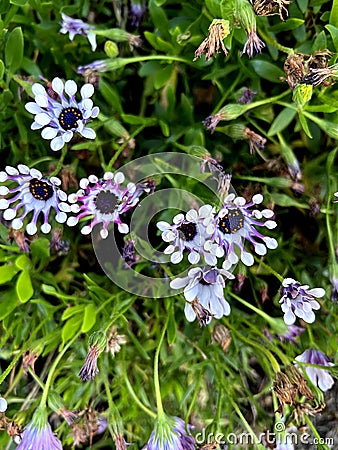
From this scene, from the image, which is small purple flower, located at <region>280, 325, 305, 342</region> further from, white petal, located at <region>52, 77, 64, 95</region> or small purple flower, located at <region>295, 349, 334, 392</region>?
white petal, located at <region>52, 77, 64, 95</region>

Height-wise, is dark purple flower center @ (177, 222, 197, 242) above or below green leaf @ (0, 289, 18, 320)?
above

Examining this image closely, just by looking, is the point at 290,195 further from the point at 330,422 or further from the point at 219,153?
the point at 330,422

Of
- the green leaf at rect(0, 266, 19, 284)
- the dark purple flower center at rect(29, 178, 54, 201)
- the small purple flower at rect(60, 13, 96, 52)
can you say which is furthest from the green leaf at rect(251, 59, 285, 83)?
the green leaf at rect(0, 266, 19, 284)

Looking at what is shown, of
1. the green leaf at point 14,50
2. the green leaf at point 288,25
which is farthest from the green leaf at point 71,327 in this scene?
the green leaf at point 288,25

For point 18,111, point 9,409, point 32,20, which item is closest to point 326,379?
point 9,409

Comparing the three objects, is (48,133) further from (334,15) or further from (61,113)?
(334,15)

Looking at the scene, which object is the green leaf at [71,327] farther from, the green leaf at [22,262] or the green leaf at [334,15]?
the green leaf at [334,15]

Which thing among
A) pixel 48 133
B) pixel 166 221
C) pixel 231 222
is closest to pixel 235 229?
pixel 231 222

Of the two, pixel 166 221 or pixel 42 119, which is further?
pixel 166 221
